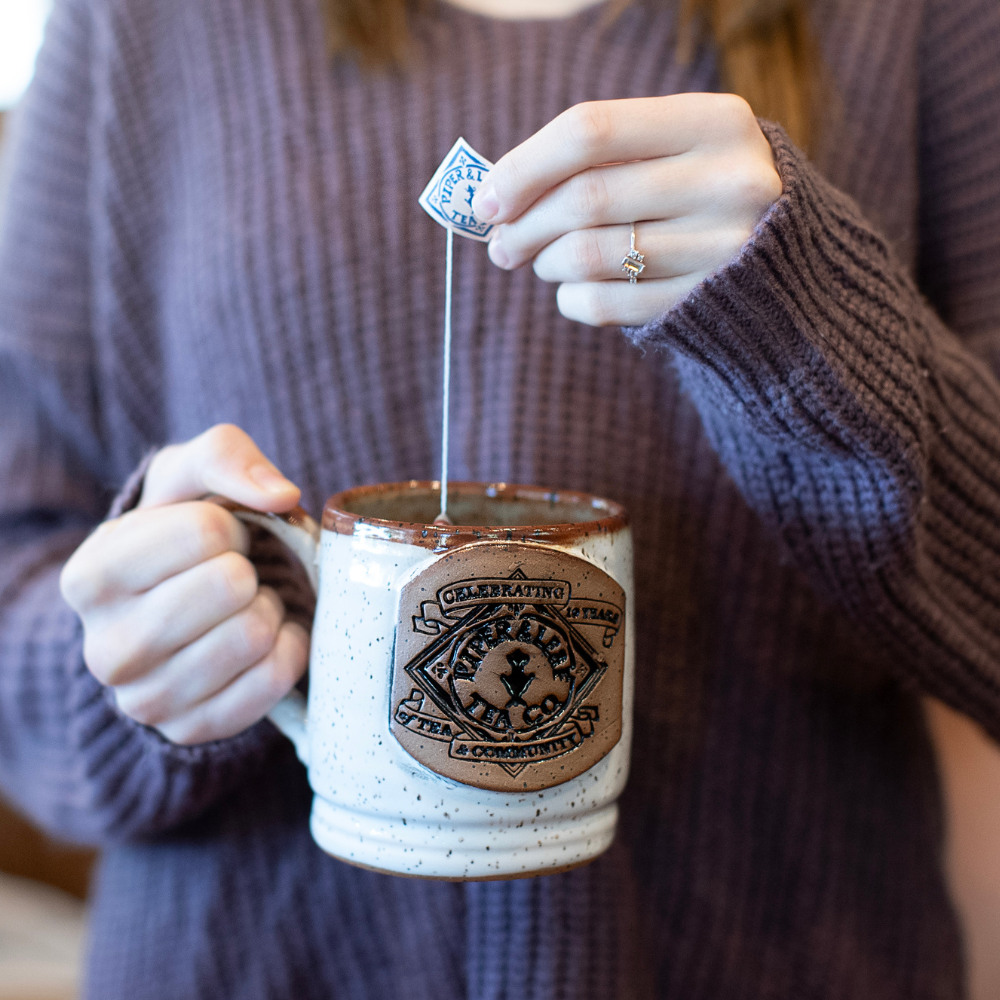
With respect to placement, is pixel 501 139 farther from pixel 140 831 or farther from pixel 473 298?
pixel 140 831

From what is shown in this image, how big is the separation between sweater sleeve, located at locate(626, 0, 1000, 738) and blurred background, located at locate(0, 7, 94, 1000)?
1.25 meters

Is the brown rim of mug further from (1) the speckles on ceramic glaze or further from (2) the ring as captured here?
(2) the ring

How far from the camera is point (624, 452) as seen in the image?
68 centimetres

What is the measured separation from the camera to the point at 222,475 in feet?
1.56

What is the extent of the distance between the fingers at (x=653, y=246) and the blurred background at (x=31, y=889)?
1221 millimetres

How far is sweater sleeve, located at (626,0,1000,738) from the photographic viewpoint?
0.43m

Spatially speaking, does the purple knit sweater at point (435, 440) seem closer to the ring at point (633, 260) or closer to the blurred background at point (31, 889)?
the ring at point (633, 260)

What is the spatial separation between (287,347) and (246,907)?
48 centimetres

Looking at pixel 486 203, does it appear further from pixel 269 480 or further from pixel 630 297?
pixel 269 480

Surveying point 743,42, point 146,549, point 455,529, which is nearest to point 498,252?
point 455,529

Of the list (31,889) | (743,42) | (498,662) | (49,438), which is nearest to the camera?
(498,662)

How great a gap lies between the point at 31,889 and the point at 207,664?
1392 mm

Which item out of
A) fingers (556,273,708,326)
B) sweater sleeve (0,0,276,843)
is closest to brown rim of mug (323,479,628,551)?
fingers (556,273,708,326)

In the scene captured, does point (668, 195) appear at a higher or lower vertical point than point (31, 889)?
higher
